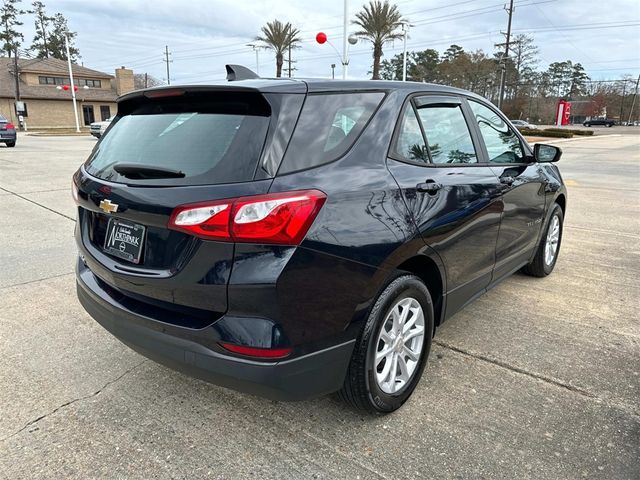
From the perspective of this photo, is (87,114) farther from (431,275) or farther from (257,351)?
(257,351)

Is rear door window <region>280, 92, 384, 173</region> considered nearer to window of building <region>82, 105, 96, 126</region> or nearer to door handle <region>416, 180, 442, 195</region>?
door handle <region>416, 180, 442, 195</region>

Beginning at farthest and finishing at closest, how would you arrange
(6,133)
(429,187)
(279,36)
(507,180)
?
(279,36)
(6,133)
(507,180)
(429,187)

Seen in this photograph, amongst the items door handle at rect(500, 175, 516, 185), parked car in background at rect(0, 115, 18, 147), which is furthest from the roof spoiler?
parked car in background at rect(0, 115, 18, 147)

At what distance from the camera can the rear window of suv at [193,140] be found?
2.02 meters

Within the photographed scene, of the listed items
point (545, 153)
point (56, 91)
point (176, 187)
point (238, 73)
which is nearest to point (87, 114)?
point (56, 91)

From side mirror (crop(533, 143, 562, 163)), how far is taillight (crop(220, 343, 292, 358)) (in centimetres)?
306

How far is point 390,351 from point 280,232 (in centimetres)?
99

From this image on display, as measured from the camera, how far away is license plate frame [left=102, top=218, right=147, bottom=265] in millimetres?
2189

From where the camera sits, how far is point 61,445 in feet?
7.57

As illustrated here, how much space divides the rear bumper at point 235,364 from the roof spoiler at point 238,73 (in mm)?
1449

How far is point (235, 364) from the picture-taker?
1965mm

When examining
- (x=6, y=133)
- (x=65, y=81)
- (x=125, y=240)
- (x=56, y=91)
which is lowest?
(x=6, y=133)

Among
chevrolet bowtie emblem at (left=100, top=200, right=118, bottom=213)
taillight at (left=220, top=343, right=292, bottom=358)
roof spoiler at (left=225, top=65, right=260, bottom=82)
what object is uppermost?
roof spoiler at (left=225, top=65, right=260, bottom=82)

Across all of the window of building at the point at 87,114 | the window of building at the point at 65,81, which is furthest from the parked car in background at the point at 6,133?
the window of building at the point at 65,81
